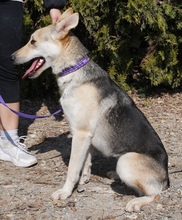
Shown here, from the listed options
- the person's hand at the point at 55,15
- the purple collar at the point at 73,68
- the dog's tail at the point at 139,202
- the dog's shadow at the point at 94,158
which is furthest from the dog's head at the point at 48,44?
the dog's tail at the point at 139,202

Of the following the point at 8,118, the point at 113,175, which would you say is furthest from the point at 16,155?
the point at 113,175

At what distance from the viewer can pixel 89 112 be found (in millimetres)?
4305

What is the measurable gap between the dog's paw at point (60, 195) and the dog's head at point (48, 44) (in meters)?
1.31

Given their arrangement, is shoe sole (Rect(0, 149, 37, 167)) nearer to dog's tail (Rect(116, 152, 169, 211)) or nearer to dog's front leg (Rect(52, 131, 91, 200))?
dog's front leg (Rect(52, 131, 91, 200))

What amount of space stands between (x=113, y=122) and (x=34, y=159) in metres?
1.30

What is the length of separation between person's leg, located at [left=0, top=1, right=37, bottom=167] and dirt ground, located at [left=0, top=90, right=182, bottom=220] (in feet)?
0.54

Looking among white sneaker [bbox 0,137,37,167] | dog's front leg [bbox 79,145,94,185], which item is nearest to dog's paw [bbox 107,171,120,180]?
dog's front leg [bbox 79,145,94,185]

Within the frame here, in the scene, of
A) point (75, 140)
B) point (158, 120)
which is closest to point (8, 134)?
point (75, 140)

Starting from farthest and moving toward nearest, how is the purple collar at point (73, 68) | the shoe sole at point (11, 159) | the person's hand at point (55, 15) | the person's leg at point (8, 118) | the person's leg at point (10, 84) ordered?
the person's leg at point (8, 118) → the shoe sole at point (11, 159) → the person's leg at point (10, 84) → the person's hand at point (55, 15) → the purple collar at point (73, 68)

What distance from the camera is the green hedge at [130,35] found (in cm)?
681

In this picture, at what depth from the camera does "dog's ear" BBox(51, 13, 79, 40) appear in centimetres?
422

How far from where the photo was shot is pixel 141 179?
4.06 meters

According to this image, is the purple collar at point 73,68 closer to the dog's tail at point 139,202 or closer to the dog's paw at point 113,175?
the dog's paw at point 113,175

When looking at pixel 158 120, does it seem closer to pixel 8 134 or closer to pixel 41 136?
pixel 41 136
